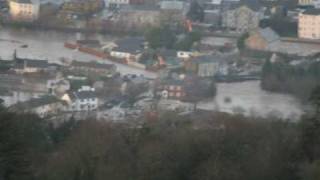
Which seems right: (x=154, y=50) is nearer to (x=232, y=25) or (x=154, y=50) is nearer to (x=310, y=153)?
(x=232, y=25)

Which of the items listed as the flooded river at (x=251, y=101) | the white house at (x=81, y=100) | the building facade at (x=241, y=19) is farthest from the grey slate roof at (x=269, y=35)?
the white house at (x=81, y=100)

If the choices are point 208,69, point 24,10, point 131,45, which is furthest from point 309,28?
point 24,10

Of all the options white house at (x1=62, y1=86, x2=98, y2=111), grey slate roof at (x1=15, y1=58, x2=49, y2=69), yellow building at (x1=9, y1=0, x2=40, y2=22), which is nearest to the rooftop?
yellow building at (x1=9, y1=0, x2=40, y2=22)

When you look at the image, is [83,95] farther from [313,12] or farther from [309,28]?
[313,12]

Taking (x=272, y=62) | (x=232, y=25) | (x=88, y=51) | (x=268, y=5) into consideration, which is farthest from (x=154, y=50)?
(x=268, y=5)

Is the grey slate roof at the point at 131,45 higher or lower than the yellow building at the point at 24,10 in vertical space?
lower

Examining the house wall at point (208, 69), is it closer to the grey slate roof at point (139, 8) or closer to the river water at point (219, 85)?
the river water at point (219, 85)
